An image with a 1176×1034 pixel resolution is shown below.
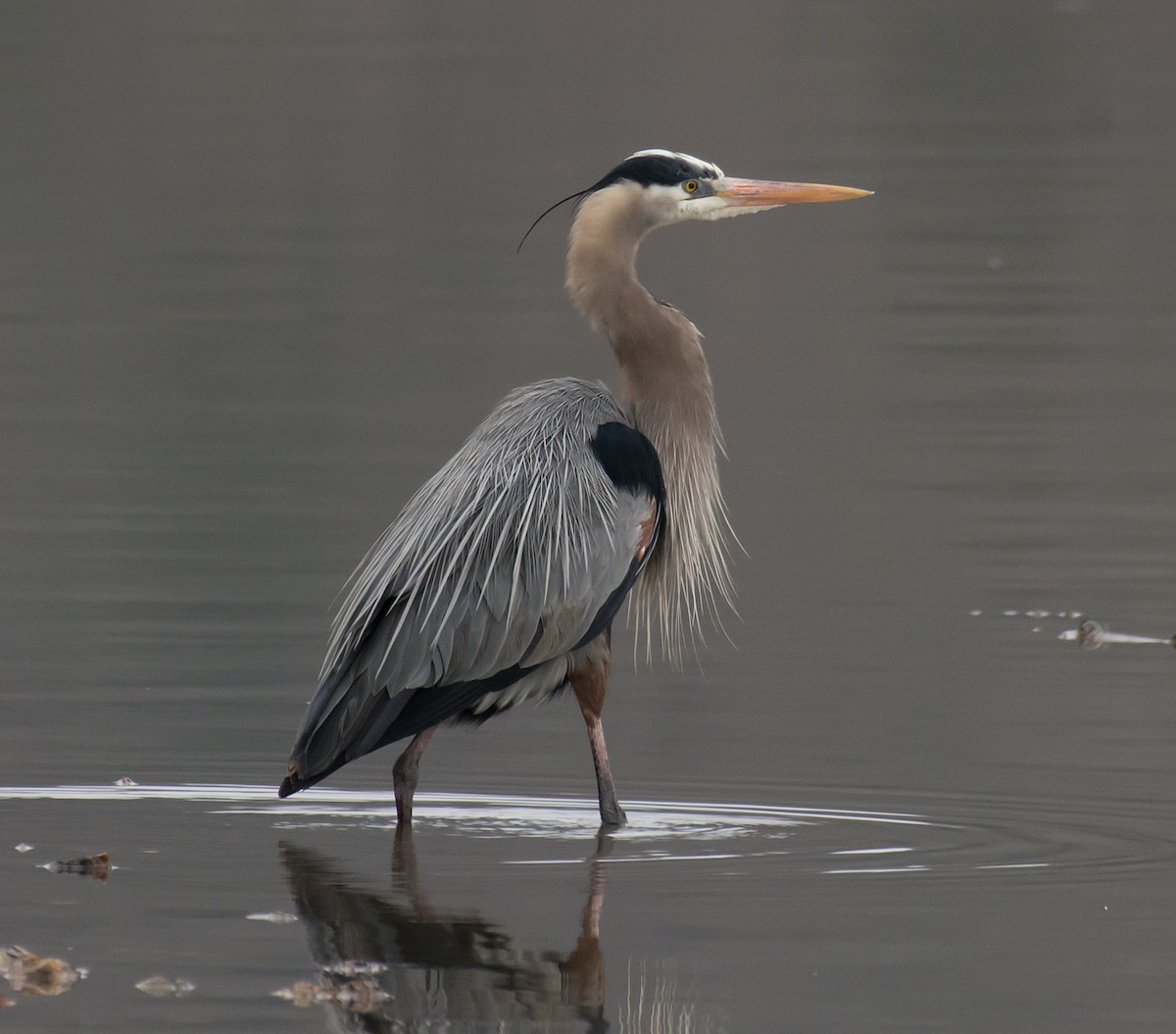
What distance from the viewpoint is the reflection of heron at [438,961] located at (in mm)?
5320

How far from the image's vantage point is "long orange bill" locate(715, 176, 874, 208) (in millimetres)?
8367

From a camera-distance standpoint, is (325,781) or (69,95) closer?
(325,781)

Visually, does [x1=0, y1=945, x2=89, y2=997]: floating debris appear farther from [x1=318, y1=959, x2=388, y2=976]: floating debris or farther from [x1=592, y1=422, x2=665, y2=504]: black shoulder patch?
[x1=592, y1=422, x2=665, y2=504]: black shoulder patch

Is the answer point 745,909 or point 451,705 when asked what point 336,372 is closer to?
point 451,705

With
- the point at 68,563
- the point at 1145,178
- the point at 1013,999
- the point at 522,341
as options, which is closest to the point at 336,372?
the point at 522,341

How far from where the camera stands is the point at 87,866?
6.42 meters

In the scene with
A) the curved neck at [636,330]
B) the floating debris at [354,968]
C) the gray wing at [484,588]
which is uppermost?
the curved neck at [636,330]

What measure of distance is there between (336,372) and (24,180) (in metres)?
13.9

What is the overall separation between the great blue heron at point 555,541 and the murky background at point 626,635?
312mm

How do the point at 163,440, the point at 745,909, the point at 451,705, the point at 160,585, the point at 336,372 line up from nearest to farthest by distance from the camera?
the point at 745,909, the point at 451,705, the point at 160,585, the point at 163,440, the point at 336,372

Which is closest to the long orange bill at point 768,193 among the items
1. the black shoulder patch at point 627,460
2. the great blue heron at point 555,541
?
the great blue heron at point 555,541

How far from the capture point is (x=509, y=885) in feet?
21.0

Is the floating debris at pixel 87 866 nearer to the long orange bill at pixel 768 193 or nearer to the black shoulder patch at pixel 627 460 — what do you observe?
the black shoulder patch at pixel 627 460

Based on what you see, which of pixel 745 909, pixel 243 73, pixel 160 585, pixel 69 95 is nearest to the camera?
pixel 745 909
